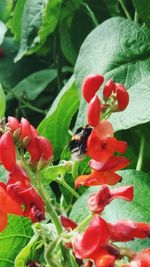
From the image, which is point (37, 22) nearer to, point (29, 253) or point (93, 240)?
point (29, 253)

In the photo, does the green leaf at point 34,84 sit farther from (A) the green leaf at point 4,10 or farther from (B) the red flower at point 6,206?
(B) the red flower at point 6,206

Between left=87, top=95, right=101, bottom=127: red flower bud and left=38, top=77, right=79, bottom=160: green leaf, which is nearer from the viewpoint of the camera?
left=87, top=95, right=101, bottom=127: red flower bud

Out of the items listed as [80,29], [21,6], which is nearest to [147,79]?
[80,29]

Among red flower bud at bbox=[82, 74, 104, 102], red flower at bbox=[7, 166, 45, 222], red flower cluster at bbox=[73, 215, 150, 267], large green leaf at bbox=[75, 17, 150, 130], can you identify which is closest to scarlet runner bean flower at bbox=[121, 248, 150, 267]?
red flower cluster at bbox=[73, 215, 150, 267]

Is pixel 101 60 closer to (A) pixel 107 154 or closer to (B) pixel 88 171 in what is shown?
(B) pixel 88 171

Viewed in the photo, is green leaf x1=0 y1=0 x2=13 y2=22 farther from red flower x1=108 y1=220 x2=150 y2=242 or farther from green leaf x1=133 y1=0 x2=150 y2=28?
red flower x1=108 y1=220 x2=150 y2=242

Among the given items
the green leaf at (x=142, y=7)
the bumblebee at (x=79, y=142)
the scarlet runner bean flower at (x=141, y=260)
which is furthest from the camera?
the green leaf at (x=142, y=7)

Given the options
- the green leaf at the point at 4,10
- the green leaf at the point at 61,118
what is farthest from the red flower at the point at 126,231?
the green leaf at the point at 4,10
